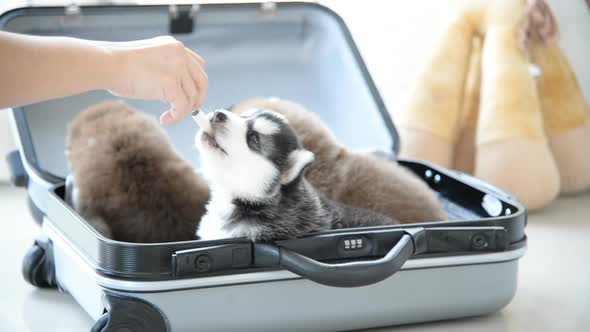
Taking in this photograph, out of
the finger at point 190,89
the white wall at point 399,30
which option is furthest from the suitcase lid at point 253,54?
the finger at point 190,89

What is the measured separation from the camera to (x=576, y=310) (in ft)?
4.69

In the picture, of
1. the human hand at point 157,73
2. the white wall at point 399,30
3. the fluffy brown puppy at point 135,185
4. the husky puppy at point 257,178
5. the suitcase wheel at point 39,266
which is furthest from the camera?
the white wall at point 399,30

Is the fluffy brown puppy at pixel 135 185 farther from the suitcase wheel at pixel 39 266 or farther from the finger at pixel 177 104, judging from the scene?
the finger at pixel 177 104

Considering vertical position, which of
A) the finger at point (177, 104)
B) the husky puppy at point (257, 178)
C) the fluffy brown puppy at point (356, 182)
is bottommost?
the fluffy brown puppy at point (356, 182)

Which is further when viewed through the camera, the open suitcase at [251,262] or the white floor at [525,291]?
the white floor at [525,291]

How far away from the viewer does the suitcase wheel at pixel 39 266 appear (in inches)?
57.1

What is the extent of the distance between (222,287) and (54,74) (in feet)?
1.22

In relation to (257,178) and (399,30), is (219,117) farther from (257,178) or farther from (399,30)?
(399,30)

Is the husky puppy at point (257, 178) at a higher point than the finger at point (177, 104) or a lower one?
lower

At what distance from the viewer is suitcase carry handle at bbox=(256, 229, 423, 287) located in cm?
109

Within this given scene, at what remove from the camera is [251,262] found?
1146 millimetres

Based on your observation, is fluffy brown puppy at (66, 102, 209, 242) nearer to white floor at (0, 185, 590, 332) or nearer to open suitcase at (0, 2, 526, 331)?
open suitcase at (0, 2, 526, 331)

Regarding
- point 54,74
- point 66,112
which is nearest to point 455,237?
point 54,74

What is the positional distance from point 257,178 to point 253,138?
0.06m
